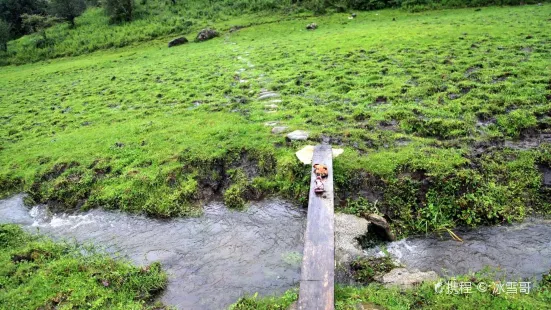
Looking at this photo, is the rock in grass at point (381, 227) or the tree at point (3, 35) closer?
the rock in grass at point (381, 227)

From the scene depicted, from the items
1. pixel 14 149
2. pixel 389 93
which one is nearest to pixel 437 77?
pixel 389 93

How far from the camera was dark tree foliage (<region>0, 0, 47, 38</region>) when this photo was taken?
203 feet

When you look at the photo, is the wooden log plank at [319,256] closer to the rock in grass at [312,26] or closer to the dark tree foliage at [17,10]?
the rock in grass at [312,26]

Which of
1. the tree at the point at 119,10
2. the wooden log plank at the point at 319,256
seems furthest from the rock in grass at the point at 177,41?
the wooden log plank at the point at 319,256

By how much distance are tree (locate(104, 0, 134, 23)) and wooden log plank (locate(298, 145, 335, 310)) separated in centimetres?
5395

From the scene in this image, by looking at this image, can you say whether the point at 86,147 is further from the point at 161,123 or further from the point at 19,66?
the point at 19,66

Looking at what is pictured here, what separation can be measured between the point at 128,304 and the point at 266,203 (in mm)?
4980

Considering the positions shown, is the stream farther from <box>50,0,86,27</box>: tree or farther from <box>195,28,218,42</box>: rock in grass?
<box>50,0,86,27</box>: tree

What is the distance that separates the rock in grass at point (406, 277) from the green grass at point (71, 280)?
16.8ft

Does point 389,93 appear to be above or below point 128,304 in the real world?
above

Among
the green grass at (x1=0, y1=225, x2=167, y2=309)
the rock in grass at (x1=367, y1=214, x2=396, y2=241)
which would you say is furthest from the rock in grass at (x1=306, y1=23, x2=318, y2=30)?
the green grass at (x1=0, y1=225, x2=167, y2=309)

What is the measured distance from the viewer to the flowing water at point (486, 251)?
7.96 meters

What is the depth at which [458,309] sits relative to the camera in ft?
22.1

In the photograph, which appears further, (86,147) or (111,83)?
(111,83)
